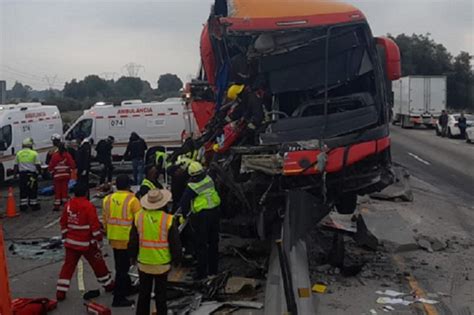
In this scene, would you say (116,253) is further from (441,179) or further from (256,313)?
(441,179)

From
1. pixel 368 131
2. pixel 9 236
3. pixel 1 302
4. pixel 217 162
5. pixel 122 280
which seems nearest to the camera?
pixel 1 302

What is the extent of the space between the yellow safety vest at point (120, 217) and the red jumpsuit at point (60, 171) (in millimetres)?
7576

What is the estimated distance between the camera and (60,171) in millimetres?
14891

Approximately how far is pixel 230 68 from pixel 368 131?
97.0 inches

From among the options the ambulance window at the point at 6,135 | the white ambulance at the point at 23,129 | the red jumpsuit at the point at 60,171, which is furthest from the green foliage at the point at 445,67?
the red jumpsuit at the point at 60,171

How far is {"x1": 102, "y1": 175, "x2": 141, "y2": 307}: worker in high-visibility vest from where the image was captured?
7.69 metres

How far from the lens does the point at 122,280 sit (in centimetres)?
768

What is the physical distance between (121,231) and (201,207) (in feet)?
3.68

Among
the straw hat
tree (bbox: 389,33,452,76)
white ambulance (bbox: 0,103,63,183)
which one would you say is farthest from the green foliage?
the straw hat

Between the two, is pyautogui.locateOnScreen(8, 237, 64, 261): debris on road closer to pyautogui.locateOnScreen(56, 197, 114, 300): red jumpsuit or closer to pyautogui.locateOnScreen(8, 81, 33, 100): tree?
pyautogui.locateOnScreen(56, 197, 114, 300): red jumpsuit

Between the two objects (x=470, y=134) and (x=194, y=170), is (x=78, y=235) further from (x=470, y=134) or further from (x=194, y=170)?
(x=470, y=134)

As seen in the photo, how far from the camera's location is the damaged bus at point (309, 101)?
26.6ft

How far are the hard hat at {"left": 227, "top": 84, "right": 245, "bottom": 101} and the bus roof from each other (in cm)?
106

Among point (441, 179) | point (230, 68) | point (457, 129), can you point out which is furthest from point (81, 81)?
point (230, 68)
